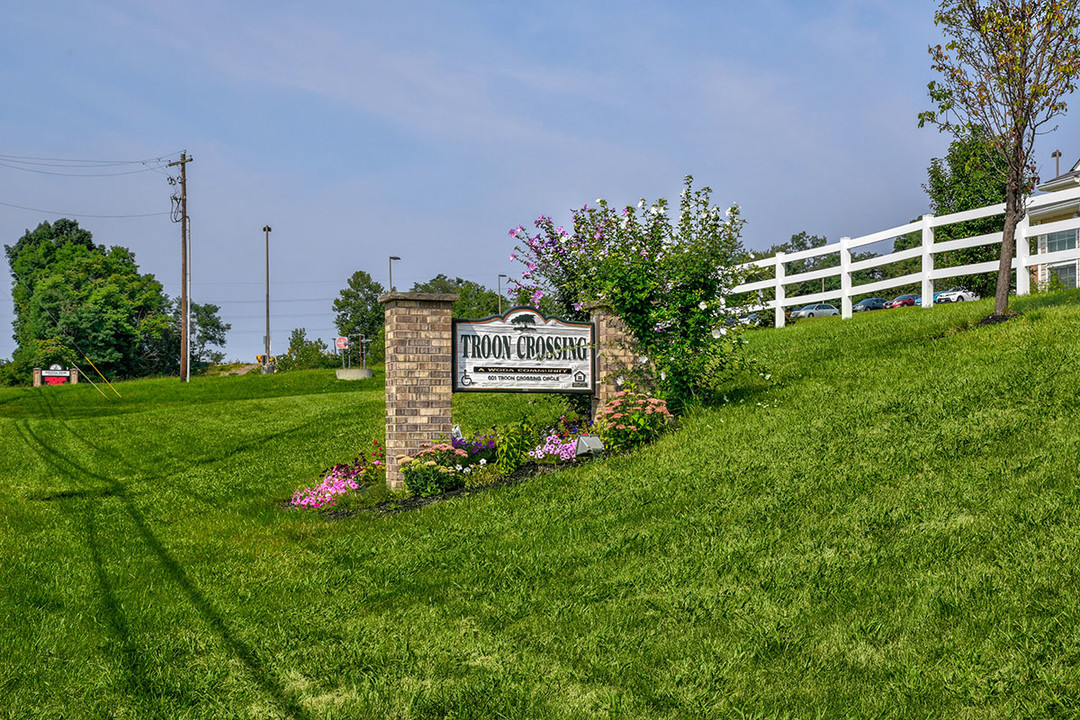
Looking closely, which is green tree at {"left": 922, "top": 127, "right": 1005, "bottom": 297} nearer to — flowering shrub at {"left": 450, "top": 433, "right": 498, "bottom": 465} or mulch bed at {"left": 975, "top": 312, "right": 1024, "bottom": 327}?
mulch bed at {"left": 975, "top": 312, "right": 1024, "bottom": 327}

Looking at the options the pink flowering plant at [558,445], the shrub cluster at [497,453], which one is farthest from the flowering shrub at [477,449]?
the pink flowering plant at [558,445]

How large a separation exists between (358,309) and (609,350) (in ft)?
272

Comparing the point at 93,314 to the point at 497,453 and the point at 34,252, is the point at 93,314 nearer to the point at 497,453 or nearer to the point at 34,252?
the point at 34,252

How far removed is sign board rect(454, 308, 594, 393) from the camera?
1042cm

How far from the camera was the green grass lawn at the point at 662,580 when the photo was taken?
4074mm

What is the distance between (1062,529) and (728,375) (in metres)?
7.42

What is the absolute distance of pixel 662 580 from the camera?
18.0ft

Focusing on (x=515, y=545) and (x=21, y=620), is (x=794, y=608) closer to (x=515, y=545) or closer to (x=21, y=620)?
Answer: (x=515, y=545)

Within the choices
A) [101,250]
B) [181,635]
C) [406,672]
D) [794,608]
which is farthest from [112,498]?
[101,250]

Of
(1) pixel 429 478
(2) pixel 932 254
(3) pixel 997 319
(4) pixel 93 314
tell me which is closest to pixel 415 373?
(1) pixel 429 478

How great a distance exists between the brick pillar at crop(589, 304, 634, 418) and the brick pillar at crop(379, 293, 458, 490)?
215 cm

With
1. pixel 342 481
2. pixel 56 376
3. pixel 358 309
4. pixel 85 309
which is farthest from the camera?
pixel 358 309

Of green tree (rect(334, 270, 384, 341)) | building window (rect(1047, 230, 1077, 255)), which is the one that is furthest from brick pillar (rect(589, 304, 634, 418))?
green tree (rect(334, 270, 384, 341))

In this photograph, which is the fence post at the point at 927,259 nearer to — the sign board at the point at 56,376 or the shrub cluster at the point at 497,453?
the shrub cluster at the point at 497,453
